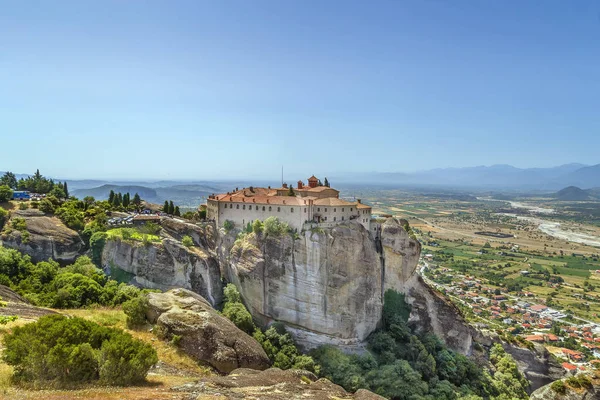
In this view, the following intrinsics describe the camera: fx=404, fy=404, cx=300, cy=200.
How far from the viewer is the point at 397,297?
2024 inches

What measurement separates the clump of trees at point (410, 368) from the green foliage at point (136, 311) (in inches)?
756

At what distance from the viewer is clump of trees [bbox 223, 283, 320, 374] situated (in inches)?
1560

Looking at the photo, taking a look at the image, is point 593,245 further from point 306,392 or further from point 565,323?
point 306,392

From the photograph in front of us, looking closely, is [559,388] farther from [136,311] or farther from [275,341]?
[136,311]

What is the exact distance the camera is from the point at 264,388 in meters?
20.0

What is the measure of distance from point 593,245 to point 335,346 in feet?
561

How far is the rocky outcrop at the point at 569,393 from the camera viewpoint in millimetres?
34094

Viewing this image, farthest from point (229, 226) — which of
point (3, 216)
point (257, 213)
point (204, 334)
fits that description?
point (204, 334)

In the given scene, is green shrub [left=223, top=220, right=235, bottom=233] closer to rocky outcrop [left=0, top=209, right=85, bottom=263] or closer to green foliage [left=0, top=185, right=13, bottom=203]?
rocky outcrop [left=0, top=209, right=85, bottom=263]

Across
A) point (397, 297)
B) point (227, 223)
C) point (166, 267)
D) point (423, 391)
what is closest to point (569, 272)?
point (397, 297)

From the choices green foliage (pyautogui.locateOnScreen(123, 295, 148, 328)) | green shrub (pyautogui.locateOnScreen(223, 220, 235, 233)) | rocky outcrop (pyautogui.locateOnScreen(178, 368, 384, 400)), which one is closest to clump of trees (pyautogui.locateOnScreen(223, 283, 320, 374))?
green shrub (pyautogui.locateOnScreen(223, 220, 235, 233))

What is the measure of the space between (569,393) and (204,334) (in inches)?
1230

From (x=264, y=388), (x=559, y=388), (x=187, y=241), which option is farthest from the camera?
(x=187, y=241)

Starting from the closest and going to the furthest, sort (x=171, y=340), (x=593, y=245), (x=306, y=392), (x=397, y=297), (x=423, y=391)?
1. (x=306, y=392)
2. (x=171, y=340)
3. (x=423, y=391)
4. (x=397, y=297)
5. (x=593, y=245)
